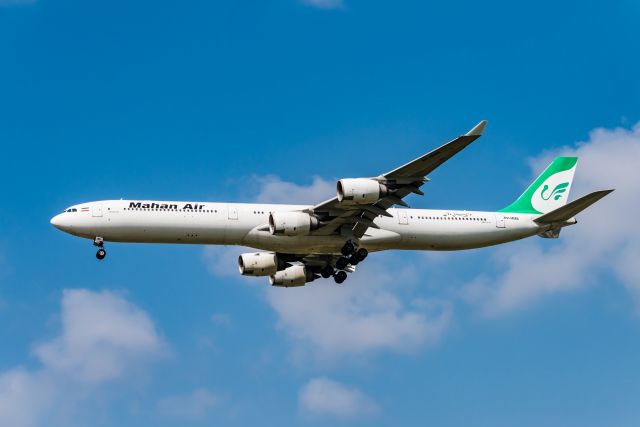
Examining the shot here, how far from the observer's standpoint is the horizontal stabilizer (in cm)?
5784

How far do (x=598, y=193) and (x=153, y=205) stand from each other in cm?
2358

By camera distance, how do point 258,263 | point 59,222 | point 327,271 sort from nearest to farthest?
1. point 59,222
2. point 258,263
3. point 327,271

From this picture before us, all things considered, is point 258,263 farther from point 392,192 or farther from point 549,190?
point 549,190

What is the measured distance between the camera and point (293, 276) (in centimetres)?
6738

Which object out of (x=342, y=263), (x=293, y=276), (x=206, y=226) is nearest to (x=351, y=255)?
(x=342, y=263)

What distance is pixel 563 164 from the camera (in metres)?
69.2

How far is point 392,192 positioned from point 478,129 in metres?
6.89

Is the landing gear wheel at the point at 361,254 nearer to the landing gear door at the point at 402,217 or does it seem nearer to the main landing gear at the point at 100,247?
the landing gear door at the point at 402,217

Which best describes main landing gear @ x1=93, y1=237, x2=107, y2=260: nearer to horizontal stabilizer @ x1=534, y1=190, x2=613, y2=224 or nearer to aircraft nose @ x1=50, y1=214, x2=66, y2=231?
aircraft nose @ x1=50, y1=214, x2=66, y2=231

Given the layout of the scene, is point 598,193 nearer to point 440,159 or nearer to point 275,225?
point 440,159

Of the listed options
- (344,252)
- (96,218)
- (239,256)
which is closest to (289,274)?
→ (239,256)

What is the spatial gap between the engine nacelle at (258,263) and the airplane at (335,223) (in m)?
0.06

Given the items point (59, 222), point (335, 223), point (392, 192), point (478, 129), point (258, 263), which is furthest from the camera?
point (258, 263)

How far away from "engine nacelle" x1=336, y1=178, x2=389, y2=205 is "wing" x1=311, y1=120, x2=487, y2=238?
51cm
